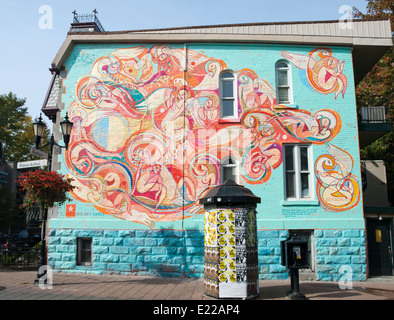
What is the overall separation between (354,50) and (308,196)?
6380 millimetres

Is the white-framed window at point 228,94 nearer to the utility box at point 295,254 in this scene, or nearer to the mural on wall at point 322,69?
the mural on wall at point 322,69

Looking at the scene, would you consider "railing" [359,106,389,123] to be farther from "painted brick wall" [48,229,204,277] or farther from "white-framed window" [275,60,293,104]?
"painted brick wall" [48,229,204,277]

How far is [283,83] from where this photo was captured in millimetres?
13695

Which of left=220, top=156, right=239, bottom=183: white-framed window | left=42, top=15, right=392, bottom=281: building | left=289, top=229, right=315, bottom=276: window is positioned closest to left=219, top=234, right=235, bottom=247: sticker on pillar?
left=42, top=15, right=392, bottom=281: building

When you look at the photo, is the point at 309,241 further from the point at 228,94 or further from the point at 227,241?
the point at 228,94

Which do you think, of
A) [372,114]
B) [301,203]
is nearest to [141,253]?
[301,203]

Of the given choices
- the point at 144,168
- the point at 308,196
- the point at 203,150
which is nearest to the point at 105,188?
the point at 144,168

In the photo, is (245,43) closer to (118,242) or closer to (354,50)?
(354,50)

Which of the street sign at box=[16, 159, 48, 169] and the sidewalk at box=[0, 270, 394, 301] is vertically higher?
the street sign at box=[16, 159, 48, 169]

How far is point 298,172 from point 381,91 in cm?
1014

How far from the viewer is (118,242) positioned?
12586 mm

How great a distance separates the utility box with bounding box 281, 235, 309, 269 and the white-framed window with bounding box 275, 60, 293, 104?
632cm

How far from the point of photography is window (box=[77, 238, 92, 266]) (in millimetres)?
12836

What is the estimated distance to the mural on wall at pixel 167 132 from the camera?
42.1 feet
